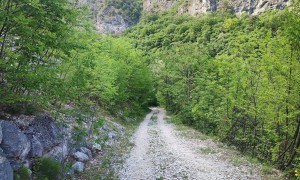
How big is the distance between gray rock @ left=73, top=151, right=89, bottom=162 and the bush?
2717mm

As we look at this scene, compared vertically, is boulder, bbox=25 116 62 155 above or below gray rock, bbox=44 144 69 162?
above

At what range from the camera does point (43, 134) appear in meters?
10.1

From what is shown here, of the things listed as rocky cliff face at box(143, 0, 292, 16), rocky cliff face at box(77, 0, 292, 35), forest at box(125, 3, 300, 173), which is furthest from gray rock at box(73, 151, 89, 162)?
rocky cliff face at box(77, 0, 292, 35)

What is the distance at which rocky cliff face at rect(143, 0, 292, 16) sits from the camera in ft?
319

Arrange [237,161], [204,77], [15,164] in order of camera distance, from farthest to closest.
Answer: [204,77] → [237,161] → [15,164]

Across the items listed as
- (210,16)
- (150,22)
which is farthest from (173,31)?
(150,22)

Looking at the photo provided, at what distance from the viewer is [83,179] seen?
10.2 metres

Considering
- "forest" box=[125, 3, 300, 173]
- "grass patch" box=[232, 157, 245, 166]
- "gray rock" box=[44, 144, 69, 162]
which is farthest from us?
"grass patch" box=[232, 157, 245, 166]

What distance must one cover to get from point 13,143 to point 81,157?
4526 mm

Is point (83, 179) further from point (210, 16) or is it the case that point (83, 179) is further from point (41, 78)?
point (210, 16)

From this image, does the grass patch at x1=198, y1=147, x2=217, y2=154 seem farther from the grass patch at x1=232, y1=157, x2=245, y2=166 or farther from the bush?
the bush

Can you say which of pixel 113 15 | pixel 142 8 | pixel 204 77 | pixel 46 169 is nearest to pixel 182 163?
pixel 46 169

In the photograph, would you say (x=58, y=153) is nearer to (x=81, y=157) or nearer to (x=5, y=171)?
(x=81, y=157)

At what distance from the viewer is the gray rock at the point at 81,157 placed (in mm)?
11831
